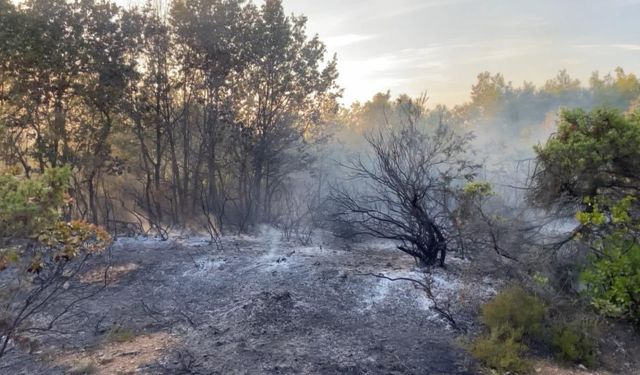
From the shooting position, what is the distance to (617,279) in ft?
19.4

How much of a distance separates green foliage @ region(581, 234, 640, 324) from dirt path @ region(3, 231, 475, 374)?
2.10m

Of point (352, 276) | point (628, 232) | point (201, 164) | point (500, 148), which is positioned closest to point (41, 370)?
point (352, 276)

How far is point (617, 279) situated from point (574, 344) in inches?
43.8

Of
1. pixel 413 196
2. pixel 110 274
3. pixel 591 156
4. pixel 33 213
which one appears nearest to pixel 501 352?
pixel 591 156

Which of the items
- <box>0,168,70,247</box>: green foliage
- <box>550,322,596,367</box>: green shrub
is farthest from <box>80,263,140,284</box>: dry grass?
<box>550,322,596,367</box>: green shrub

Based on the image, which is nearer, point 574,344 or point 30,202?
point 30,202

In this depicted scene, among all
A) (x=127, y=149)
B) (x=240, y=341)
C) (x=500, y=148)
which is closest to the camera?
(x=240, y=341)

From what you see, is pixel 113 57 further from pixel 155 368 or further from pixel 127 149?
pixel 155 368

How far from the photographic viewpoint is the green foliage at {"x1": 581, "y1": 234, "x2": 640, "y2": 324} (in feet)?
19.3

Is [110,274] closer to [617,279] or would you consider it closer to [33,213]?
[33,213]

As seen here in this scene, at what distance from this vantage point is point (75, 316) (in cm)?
691

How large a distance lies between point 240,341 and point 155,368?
39.8 inches

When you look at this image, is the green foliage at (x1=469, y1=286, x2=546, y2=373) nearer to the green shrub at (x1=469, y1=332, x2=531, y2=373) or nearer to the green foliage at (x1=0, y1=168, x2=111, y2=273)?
the green shrub at (x1=469, y1=332, x2=531, y2=373)

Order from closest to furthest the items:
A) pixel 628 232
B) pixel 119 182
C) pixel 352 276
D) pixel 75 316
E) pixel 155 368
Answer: pixel 155 368 < pixel 628 232 < pixel 75 316 < pixel 352 276 < pixel 119 182
